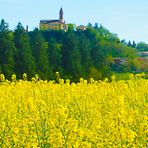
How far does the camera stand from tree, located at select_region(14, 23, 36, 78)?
99.3 ft

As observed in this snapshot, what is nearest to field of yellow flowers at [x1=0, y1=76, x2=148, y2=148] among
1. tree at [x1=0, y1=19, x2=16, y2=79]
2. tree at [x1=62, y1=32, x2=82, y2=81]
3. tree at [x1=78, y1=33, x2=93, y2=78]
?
tree at [x1=0, y1=19, x2=16, y2=79]

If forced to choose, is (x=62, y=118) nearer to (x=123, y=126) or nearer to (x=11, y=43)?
(x=123, y=126)

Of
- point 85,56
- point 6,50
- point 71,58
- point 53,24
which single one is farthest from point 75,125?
point 53,24

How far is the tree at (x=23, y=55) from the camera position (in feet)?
99.3

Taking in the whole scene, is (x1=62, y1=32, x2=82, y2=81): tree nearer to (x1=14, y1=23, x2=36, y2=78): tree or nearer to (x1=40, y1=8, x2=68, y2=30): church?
(x1=14, y1=23, x2=36, y2=78): tree

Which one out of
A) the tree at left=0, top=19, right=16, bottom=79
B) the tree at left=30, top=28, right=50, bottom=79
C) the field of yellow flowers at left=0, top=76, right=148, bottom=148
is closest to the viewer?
the field of yellow flowers at left=0, top=76, right=148, bottom=148

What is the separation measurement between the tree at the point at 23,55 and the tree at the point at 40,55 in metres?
0.54

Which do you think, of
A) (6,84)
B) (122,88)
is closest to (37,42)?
(6,84)

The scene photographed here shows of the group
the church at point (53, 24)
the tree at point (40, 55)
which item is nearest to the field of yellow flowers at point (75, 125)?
the tree at point (40, 55)

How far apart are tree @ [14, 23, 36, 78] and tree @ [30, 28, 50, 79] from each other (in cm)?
54

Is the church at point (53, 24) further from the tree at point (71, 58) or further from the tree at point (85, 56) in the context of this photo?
the tree at point (71, 58)

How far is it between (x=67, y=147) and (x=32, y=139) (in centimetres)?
89

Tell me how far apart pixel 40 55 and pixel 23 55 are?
7.61 feet

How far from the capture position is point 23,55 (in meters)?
30.9
